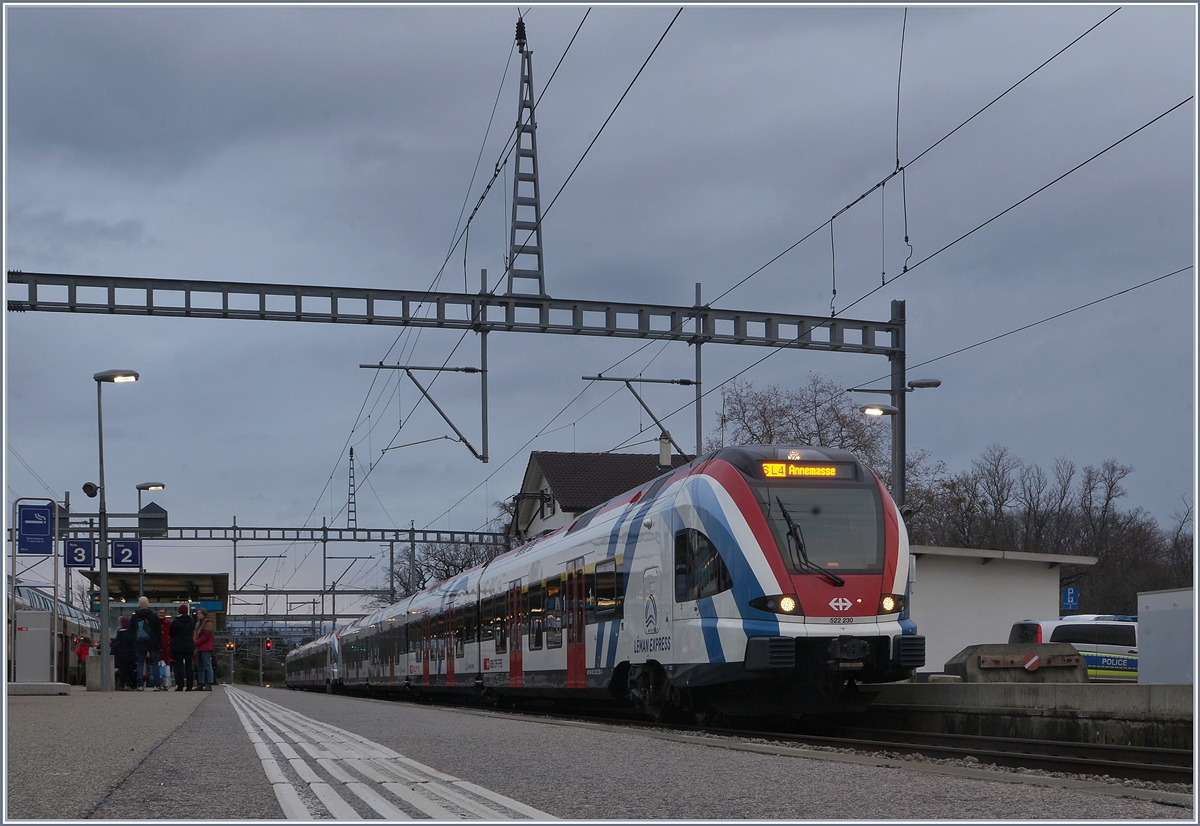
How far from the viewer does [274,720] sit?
13539mm

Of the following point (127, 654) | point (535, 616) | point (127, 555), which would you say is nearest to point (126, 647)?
point (127, 654)

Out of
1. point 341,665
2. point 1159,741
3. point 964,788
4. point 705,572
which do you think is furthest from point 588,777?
point 341,665

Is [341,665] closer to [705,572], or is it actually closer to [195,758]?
[705,572]

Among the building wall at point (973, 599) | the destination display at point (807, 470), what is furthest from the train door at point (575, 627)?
the building wall at point (973, 599)

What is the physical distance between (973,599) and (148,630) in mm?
→ 17558

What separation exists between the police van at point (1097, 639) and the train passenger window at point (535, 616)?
1018 cm

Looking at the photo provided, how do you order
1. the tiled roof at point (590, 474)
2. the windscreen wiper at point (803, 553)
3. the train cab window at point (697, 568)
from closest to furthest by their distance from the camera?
the windscreen wiper at point (803, 553)
the train cab window at point (697, 568)
the tiled roof at point (590, 474)

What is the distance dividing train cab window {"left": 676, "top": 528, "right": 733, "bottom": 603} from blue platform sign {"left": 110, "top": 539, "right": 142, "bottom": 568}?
26.2 meters

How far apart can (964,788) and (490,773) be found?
252 centimetres

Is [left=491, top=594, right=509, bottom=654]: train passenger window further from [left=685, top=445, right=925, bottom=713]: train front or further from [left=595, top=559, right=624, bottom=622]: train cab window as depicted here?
[left=685, top=445, right=925, bottom=713]: train front

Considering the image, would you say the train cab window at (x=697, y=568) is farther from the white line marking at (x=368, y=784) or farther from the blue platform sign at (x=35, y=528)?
the blue platform sign at (x=35, y=528)

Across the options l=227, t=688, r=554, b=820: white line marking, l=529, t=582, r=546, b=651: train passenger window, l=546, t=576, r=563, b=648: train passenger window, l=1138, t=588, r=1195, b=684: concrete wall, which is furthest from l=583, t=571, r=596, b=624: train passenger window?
l=227, t=688, r=554, b=820: white line marking

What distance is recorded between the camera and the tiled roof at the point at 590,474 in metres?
60.0

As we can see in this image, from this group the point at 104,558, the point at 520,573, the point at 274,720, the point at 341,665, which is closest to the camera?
the point at 274,720
